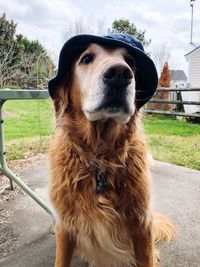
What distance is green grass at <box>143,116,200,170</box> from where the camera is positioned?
168 inches

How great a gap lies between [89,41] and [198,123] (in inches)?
Answer: 305

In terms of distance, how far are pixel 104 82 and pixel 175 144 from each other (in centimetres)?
444

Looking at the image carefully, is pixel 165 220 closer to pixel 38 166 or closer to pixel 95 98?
pixel 95 98

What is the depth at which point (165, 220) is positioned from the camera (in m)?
2.25

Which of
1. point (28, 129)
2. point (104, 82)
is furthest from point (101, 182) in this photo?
point (28, 129)

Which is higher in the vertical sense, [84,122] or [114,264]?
[84,122]

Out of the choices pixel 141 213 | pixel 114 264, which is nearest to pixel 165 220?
pixel 114 264

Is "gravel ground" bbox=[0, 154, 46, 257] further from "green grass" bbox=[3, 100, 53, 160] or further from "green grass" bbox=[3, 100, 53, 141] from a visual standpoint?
"green grass" bbox=[3, 100, 53, 141]

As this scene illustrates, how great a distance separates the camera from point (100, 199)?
1.58 meters

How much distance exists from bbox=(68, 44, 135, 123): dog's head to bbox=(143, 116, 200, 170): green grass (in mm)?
1177

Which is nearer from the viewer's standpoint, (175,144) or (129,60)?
(129,60)

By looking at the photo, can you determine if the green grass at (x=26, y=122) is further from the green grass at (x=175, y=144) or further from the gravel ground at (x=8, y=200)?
the green grass at (x=175, y=144)

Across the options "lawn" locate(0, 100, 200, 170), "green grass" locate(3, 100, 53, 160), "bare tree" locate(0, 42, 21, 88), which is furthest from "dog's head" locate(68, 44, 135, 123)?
"bare tree" locate(0, 42, 21, 88)

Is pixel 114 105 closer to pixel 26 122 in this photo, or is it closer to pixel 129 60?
pixel 129 60
